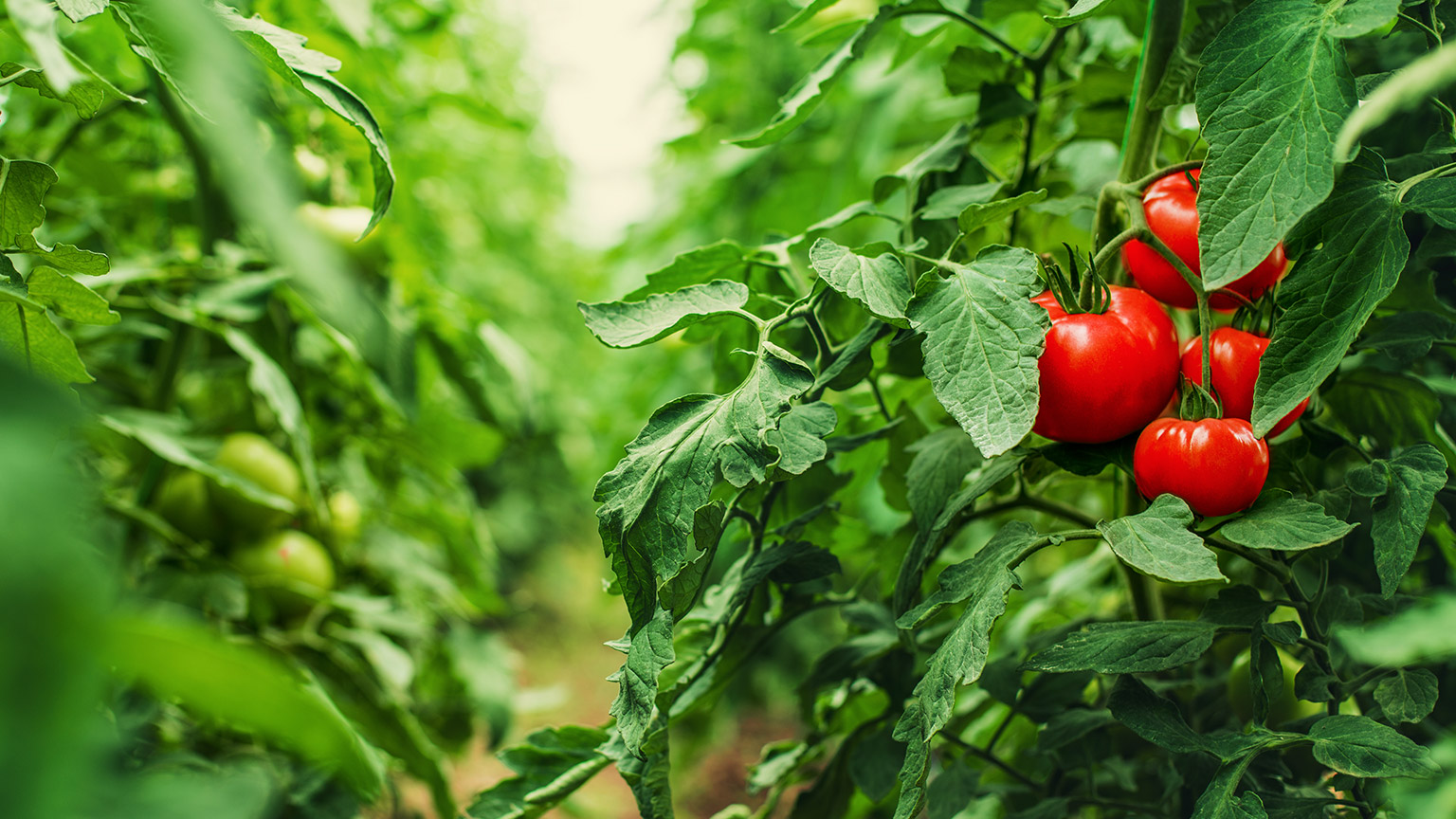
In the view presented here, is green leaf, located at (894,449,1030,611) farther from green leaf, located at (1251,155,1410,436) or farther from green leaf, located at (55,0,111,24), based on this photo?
green leaf, located at (55,0,111,24)

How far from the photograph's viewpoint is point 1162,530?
29 centimetres

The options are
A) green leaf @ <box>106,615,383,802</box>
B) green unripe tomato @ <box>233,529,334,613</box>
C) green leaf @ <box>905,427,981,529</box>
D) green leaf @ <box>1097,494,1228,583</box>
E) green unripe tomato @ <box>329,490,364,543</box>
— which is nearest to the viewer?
green leaf @ <box>106,615,383,802</box>

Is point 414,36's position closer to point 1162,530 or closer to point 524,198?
point 1162,530

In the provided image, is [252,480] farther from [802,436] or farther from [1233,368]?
[1233,368]

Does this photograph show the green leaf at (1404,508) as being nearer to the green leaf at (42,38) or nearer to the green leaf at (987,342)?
the green leaf at (987,342)

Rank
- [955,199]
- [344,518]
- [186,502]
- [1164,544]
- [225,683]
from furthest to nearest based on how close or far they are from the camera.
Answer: [344,518] → [186,502] → [955,199] → [1164,544] → [225,683]

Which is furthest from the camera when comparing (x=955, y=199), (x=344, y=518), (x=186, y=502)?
(x=344, y=518)

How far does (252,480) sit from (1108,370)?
0.61m

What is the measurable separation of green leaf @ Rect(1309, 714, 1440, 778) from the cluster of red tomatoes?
8 cm

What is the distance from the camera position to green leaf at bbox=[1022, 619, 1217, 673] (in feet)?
1.05

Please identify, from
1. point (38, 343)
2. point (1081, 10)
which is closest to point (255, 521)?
point (38, 343)

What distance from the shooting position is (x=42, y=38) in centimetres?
20

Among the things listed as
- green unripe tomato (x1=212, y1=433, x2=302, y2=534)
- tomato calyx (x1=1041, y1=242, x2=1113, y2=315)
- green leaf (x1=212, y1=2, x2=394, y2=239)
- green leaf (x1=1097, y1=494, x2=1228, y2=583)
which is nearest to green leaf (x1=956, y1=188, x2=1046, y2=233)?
tomato calyx (x1=1041, y1=242, x2=1113, y2=315)

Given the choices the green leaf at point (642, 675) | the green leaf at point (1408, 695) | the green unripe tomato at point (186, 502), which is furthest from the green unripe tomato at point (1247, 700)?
the green unripe tomato at point (186, 502)
